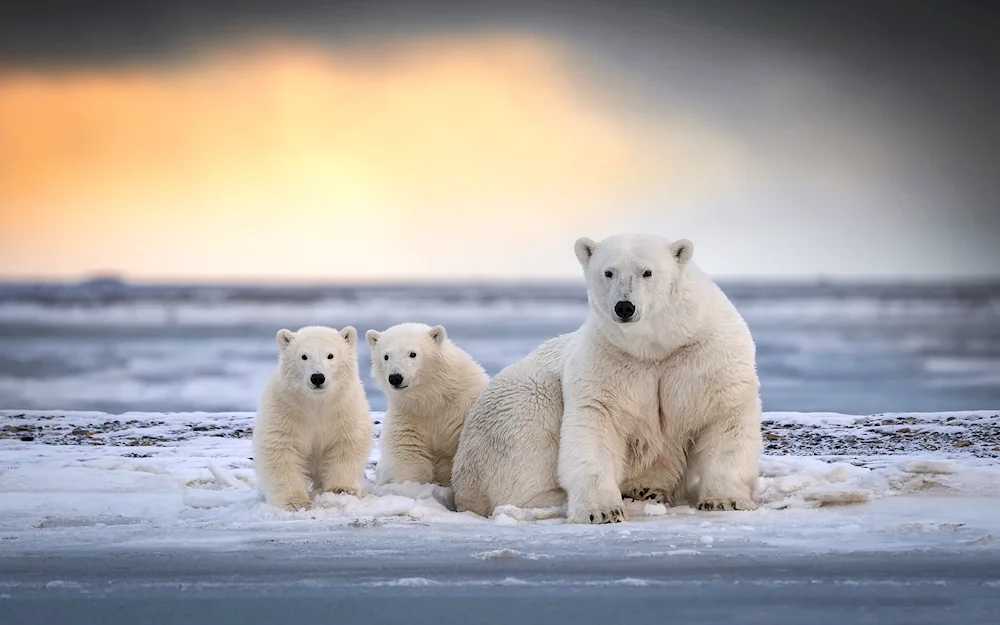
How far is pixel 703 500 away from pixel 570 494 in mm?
685

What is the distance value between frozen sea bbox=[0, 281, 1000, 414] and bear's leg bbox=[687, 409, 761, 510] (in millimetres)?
6398

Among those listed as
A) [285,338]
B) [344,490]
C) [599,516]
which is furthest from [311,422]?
[599,516]

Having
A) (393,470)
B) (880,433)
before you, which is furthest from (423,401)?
(880,433)

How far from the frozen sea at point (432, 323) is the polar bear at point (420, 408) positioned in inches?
211

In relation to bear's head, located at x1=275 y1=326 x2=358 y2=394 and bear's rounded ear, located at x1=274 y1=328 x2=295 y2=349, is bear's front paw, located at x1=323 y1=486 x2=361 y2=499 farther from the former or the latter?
bear's rounded ear, located at x1=274 y1=328 x2=295 y2=349

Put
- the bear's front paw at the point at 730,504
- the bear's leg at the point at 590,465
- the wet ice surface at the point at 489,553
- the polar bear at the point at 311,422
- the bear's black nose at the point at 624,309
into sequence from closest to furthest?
the wet ice surface at the point at 489,553 < the bear's black nose at the point at 624,309 < the bear's leg at the point at 590,465 < the bear's front paw at the point at 730,504 < the polar bear at the point at 311,422

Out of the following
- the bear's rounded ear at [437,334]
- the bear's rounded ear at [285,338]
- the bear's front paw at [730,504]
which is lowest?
the bear's front paw at [730,504]

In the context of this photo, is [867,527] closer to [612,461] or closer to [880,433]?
[612,461]

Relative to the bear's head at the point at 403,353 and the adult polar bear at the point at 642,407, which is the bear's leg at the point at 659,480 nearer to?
the adult polar bear at the point at 642,407

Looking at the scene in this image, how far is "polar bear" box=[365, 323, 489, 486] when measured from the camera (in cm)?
675

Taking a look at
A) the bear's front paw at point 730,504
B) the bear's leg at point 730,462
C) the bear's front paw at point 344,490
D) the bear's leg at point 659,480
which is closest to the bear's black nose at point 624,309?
the bear's leg at point 730,462

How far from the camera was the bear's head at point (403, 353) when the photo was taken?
6586 millimetres

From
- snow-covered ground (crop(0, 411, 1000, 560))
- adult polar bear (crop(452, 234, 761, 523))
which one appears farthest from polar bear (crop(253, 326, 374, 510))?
adult polar bear (crop(452, 234, 761, 523))

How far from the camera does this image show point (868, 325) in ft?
88.8
